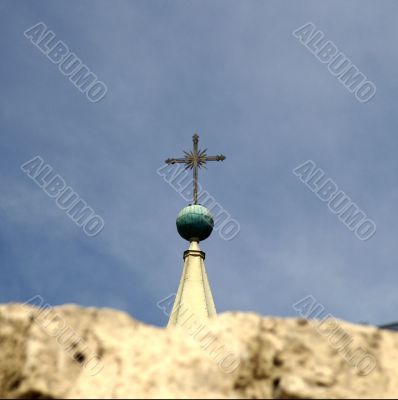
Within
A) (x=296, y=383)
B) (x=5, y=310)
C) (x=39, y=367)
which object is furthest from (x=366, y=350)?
(x=5, y=310)

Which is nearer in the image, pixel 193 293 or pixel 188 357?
pixel 188 357

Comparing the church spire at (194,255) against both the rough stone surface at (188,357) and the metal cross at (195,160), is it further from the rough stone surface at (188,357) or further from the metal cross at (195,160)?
the rough stone surface at (188,357)

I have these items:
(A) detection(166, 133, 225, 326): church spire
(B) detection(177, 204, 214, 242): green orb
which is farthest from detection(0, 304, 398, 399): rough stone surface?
(B) detection(177, 204, 214, 242): green orb

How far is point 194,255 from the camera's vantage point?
51.8 feet

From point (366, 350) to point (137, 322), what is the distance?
1247mm

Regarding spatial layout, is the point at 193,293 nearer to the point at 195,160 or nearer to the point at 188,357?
the point at 195,160

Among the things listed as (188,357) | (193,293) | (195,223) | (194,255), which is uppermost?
(195,223)

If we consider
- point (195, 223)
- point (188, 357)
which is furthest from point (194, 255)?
point (188, 357)

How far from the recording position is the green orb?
16.0 m

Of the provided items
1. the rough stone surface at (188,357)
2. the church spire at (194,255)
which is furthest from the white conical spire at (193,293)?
the rough stone surface at (188,357)

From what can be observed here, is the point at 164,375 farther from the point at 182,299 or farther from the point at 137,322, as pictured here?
the point at 182,299

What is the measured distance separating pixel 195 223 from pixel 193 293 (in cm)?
180

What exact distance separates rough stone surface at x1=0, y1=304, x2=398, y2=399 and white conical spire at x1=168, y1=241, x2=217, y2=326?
1038 cm

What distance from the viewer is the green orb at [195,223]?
15953mm
